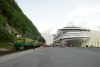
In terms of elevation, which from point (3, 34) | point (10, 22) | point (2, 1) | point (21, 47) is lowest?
point (21, 47)

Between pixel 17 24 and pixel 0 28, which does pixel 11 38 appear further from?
pixel 17 24

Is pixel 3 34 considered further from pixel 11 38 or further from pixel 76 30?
pixel 76 30

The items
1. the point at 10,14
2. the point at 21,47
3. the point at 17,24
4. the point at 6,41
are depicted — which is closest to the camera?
the point at 21,47

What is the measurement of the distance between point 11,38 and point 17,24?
24.6 meters

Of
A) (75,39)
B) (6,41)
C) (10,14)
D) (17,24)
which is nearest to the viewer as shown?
(6,41)

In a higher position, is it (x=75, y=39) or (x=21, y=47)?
(x=75, y=39)

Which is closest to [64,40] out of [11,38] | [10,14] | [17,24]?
[17,24]

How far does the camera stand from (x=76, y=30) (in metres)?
106

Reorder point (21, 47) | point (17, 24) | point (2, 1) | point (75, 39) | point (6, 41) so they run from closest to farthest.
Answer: point (21, 47)
point (6, 41)
point (2, 1)
point (17, 24)
point (75, 39)

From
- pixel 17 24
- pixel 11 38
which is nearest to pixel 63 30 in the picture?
pixel 17 24

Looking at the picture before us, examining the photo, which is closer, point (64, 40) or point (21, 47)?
point (21, 47)

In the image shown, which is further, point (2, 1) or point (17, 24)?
point (17, 24)

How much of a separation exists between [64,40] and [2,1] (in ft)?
163

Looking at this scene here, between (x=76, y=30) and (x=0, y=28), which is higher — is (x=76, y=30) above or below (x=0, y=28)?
above
